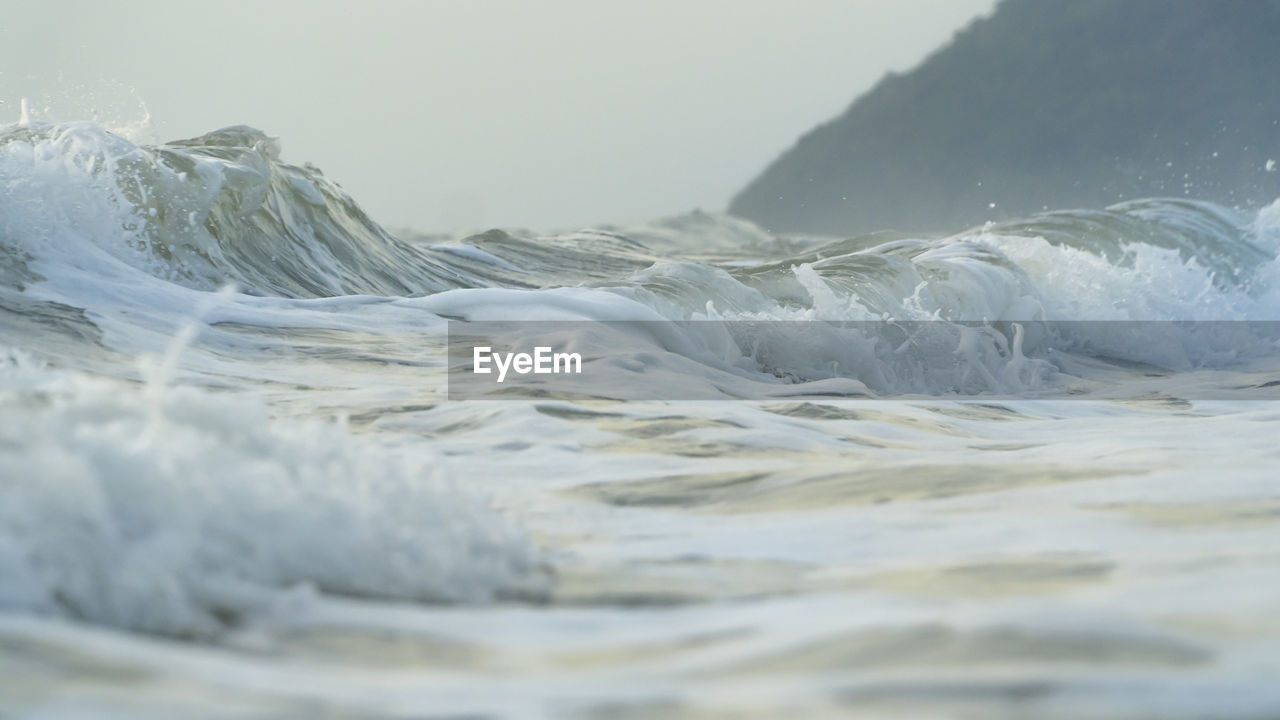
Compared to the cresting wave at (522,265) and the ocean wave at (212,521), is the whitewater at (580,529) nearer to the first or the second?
the ocean wave at (212,521)

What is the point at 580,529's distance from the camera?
2.18 meters

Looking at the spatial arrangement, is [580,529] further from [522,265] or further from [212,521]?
[522,265]

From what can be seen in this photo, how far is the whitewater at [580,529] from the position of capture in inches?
48.2

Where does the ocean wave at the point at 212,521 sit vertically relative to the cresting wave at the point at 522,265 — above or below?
below

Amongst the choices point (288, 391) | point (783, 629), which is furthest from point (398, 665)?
point (288, 391)

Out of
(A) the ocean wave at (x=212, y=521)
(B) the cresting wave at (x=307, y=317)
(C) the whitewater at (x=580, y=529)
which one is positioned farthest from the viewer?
(B) the cresting wave at (x=307, y=317)

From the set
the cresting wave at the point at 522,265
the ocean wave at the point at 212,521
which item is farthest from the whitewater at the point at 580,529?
the cresting wave at the point at 522,265

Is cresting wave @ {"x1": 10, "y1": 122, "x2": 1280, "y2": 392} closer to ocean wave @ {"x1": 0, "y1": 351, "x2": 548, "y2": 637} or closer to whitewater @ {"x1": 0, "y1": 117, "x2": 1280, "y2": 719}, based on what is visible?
whitewater @ {"x1": 0, "y1": 117, "x2": 1280, "y2": 719}

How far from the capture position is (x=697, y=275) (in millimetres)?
7324

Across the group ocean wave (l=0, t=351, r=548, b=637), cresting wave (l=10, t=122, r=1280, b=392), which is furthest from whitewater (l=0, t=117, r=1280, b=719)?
cresting wave (l=10, t=122, r=1280, b=392)

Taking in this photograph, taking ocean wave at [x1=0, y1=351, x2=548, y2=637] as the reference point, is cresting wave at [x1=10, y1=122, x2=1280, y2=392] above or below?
above

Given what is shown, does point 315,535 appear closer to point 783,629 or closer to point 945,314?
point 783,629

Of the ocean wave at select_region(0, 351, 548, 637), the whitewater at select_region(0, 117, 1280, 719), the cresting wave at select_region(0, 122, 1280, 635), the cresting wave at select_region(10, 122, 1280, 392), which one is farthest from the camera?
the cresting wave at select_region(10, 122, 1280, 392)

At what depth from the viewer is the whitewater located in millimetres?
1225
